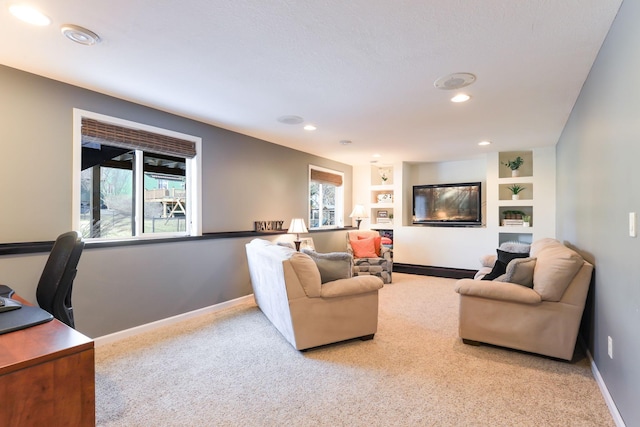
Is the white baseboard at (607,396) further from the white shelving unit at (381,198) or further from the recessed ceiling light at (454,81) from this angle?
the white shelving unit at (381,198)

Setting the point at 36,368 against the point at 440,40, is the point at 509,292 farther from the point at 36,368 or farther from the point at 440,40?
the point at 36,368

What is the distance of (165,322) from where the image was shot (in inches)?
131

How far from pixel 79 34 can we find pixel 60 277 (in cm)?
147

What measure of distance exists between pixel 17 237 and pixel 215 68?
80.0 inches

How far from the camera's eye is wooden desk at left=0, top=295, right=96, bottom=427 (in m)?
0.94

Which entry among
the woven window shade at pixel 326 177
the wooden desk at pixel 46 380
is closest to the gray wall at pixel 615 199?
the wooden desk at pixel 46 380

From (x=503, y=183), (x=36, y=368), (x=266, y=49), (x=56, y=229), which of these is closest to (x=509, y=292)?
(x=266, y=49)

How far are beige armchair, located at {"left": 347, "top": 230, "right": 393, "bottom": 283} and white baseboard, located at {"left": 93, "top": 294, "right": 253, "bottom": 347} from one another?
1.97 m

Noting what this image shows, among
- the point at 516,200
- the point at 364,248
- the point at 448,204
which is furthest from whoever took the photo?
the point at 448,204

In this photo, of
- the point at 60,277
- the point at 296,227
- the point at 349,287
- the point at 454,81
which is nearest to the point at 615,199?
the point at 454,81

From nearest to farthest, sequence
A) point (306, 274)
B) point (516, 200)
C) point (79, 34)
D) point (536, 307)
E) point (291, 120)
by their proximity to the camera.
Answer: point (79, 34) < point (536, 307) < point (306, 274) < point (291, 120) < point (516, 200)

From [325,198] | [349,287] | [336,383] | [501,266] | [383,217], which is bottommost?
[336,383]

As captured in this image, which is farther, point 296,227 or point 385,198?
point 385,198

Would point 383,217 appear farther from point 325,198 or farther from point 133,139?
point 133,139
